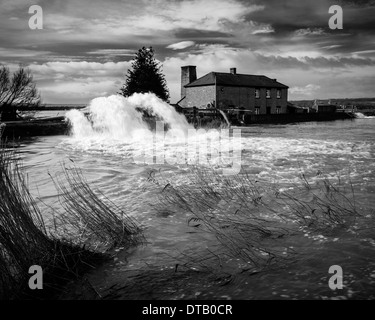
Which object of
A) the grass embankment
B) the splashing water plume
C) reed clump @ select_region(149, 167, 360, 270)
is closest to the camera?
the grass embankment

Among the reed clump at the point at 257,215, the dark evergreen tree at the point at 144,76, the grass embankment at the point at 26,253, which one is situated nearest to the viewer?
the grass embankment at the point at 26,253

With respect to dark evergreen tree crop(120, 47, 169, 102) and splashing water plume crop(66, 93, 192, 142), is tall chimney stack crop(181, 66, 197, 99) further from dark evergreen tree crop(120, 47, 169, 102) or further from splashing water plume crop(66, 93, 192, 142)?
splashing water plume crop(66, 93, 192, 142)

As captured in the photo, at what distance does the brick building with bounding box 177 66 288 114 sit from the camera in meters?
46.8

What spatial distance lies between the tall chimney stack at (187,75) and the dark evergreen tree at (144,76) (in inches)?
489

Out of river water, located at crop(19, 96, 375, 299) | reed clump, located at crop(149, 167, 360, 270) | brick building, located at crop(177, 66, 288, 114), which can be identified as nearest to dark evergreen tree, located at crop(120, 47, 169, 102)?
brick building, located at crop(177, 66, 288, 114)

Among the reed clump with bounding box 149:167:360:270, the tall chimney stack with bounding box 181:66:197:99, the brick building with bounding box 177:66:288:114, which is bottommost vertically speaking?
the reed clump with bounding box 149:167:360:270

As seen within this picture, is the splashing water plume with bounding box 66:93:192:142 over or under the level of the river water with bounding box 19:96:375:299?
over

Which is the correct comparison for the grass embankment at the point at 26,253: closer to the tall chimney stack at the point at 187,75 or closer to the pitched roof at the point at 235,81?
the pitched roof at the point at 235,81

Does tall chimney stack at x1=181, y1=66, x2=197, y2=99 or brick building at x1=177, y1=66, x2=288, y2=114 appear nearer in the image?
brick building at x1=177, y1=66, x2=288, y2=114

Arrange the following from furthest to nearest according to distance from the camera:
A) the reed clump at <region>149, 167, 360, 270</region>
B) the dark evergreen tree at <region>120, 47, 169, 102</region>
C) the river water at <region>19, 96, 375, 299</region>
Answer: the dark evergreen tree at <region>120, 47, 169, 102</region>
the reed clump at <region>149, 167, 360, 270</region>
the river water at <region>19, 96, 375, 299</region>

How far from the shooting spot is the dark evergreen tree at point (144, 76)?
3906 cm

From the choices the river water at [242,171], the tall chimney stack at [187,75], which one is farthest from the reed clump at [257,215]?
the tall chimney stack at [187,75]

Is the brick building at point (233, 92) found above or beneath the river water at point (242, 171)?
above
